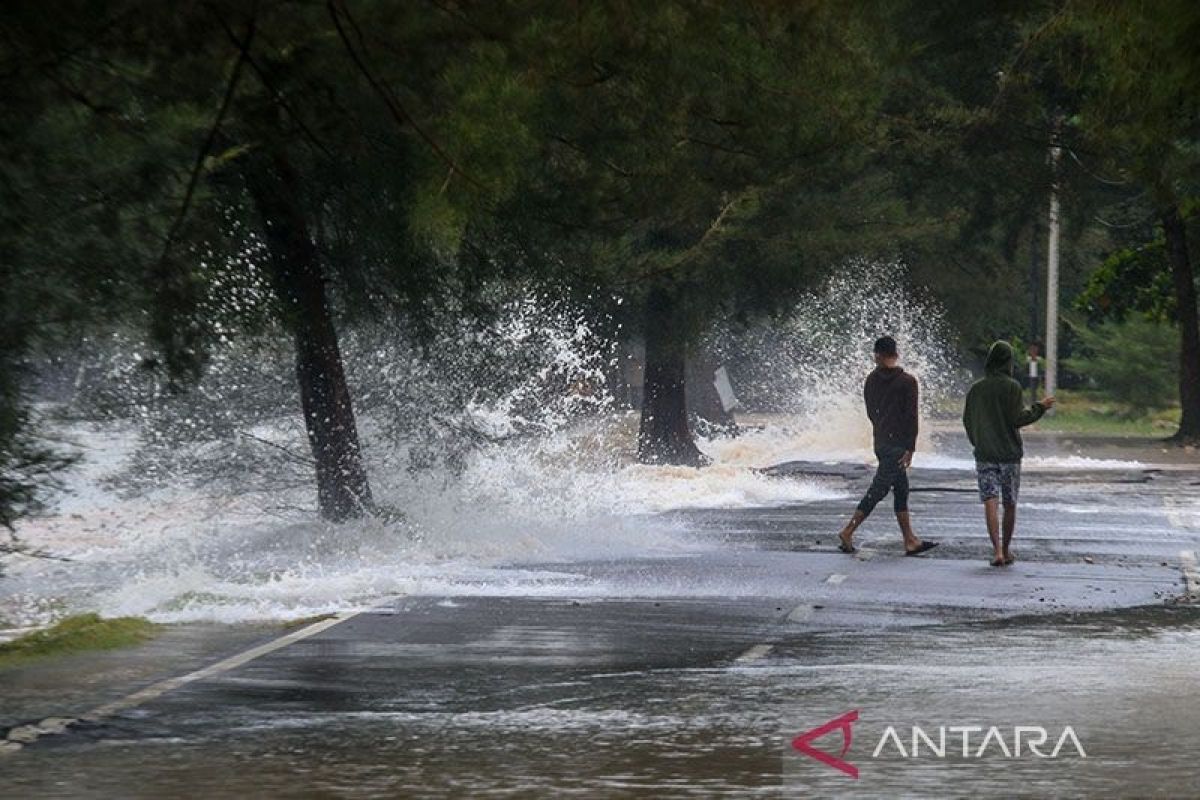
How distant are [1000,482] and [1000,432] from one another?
40 centimetres

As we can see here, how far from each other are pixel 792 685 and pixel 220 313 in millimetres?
8513

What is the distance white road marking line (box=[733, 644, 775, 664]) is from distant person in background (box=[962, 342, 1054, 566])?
583cm

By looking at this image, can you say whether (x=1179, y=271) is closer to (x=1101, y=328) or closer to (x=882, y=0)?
(x=1101, y=328)

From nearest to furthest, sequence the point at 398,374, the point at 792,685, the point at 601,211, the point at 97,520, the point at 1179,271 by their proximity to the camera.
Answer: the point at 792,685, the point at 601,211, the point at 398,374, the point at 97,520, the point at 1179,271

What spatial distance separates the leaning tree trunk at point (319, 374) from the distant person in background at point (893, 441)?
15.5 feet

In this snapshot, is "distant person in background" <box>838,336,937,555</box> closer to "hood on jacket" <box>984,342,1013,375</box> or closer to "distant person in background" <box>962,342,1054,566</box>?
"distant person in background" <box>962,342,1054,566</box>

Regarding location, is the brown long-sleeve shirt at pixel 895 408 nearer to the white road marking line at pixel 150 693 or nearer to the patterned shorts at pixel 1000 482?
the patterned shorts at pixel 1000 482

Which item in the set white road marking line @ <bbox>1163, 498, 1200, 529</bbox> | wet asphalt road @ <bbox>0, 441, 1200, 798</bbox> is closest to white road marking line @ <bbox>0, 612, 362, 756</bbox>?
wet asphalt road @ <bbox>0, 441, 1200, 798</bbox>

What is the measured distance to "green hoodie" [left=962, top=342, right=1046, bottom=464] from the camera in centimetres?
1894

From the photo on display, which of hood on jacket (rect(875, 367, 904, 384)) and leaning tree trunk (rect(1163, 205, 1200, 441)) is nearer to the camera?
hood on jacket (rect(875, 367, 904, 384))

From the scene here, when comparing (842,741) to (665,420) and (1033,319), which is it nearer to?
(665,420)

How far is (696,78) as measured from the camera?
1894cm

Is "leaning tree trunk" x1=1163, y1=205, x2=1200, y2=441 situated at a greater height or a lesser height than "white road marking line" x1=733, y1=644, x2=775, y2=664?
greater

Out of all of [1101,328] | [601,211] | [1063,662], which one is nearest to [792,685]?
[1063,662]
